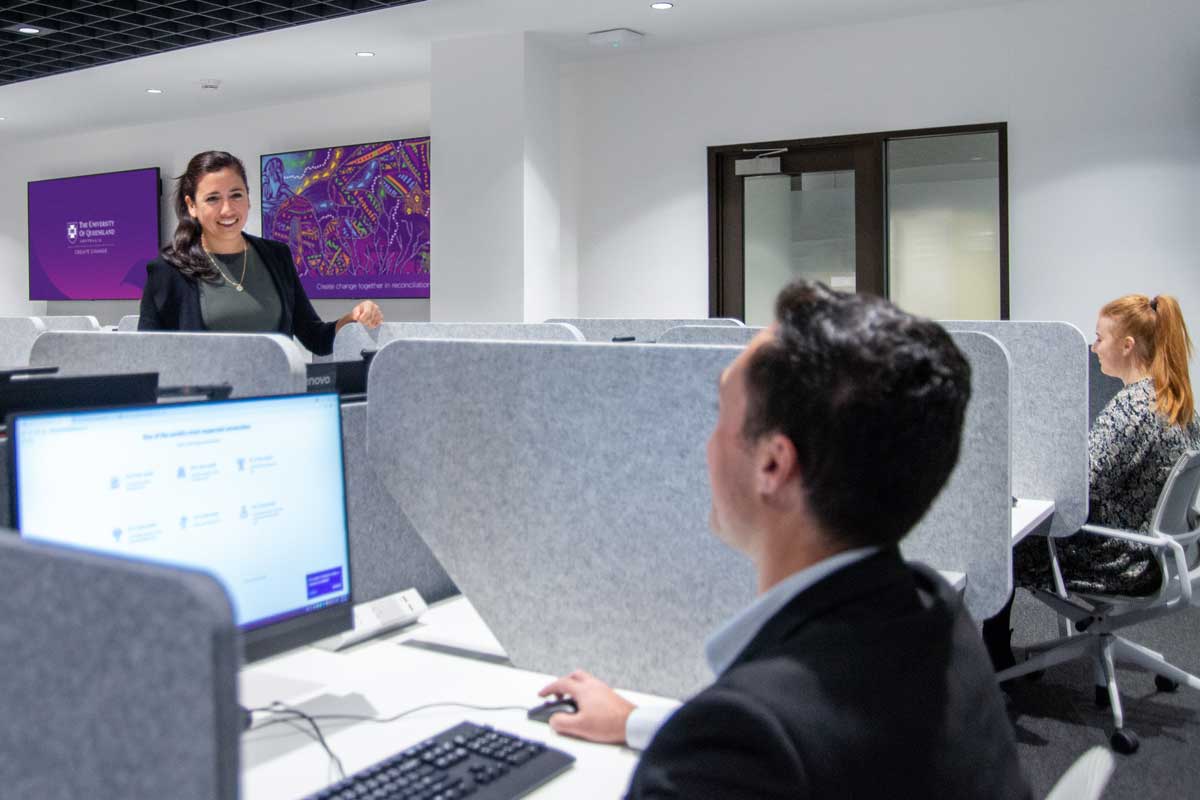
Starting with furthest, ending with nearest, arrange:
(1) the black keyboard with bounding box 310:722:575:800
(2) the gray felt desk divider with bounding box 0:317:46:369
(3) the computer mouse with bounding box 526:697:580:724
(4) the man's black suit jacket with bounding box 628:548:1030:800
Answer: (2) the gray felt desk divider with bounding box 0:317:46:369 < (3) the computer mouse with bounding box 526:697:580:724 < (1) the black keyboard with bounding box 310:722:575:800 < (4) the man's black suit jacket with bounding box 628:548:1030:800

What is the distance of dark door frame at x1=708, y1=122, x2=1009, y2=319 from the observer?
4.90 metres

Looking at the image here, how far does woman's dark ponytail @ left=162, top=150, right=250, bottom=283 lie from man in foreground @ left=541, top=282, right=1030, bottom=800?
1.69m

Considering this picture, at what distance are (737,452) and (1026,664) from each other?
2.22 m

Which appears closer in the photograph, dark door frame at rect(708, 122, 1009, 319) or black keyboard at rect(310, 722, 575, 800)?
black keyboard at rect(310, 722, 575, 800)

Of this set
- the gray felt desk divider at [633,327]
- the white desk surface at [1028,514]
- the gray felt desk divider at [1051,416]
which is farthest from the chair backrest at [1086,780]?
the gray felt desk divider at [633,327]

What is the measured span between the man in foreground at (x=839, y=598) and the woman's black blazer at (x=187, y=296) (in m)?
1.69

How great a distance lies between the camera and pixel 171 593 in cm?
50

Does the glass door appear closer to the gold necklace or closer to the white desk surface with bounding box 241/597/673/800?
the gold necklace

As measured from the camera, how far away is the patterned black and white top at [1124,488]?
2.61m

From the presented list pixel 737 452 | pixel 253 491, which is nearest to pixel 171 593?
pixel 737 452

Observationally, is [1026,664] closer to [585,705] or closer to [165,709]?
[585,705]

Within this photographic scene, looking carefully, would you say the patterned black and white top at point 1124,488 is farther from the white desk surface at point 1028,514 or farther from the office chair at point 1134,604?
the white desk surface at point 1028,514

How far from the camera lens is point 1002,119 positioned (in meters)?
4.84

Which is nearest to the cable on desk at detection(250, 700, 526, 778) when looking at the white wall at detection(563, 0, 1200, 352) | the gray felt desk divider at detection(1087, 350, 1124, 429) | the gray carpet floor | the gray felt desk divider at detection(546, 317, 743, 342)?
the gray carpet floor
